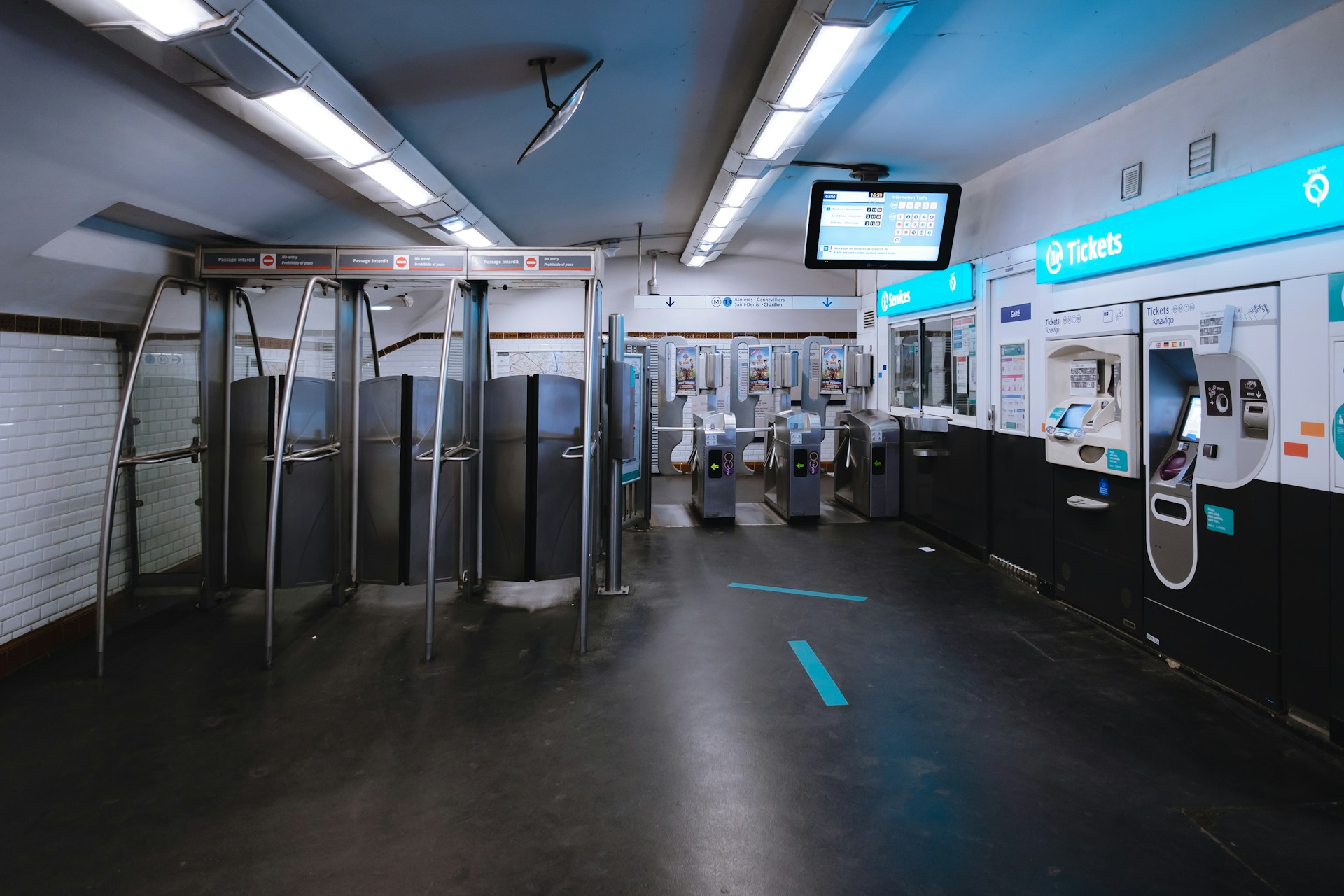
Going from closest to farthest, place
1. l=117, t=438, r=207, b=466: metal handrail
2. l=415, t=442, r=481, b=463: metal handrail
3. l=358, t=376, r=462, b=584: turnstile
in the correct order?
l=117, t=438, r=207, b=466: metal handrail, l=415, t=442, r=481, b=463: metal handrail, l=358, t=376, r=462, b=584: turnstile

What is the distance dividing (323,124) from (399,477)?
7.51 ft

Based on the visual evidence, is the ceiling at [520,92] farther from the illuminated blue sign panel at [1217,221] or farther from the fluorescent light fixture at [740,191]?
the illuminated blue sign panel at [1217,221]

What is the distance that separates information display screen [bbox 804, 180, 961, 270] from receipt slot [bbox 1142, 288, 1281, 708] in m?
1.86

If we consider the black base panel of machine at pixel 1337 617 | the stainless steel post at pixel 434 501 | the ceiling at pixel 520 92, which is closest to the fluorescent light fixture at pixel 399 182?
the ceiling at pixel 520 92

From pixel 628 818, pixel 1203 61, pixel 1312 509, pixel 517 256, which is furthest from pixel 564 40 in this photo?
pixel 1312 509

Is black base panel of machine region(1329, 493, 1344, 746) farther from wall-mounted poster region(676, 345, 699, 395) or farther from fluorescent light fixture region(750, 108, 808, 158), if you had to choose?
wall-mounted poster region(676, 345, 699, 395)

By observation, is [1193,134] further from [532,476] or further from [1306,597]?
[532,476]

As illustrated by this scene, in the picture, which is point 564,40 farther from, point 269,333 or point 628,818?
point 269,333

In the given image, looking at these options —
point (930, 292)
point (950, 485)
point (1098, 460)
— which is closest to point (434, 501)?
point (1098, 460)

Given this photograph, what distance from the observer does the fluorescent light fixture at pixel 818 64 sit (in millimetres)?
2925

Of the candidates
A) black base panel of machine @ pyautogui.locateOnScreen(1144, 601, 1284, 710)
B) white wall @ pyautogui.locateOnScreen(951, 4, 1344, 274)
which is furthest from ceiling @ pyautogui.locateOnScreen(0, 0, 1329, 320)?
black base panel of machine @ pyautogui.locateOnScreen(1144, 601, 1284, 710)

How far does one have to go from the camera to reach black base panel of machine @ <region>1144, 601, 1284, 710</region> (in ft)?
10.4

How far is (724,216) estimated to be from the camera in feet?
21.7

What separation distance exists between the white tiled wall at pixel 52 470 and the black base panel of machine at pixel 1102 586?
6.20m
